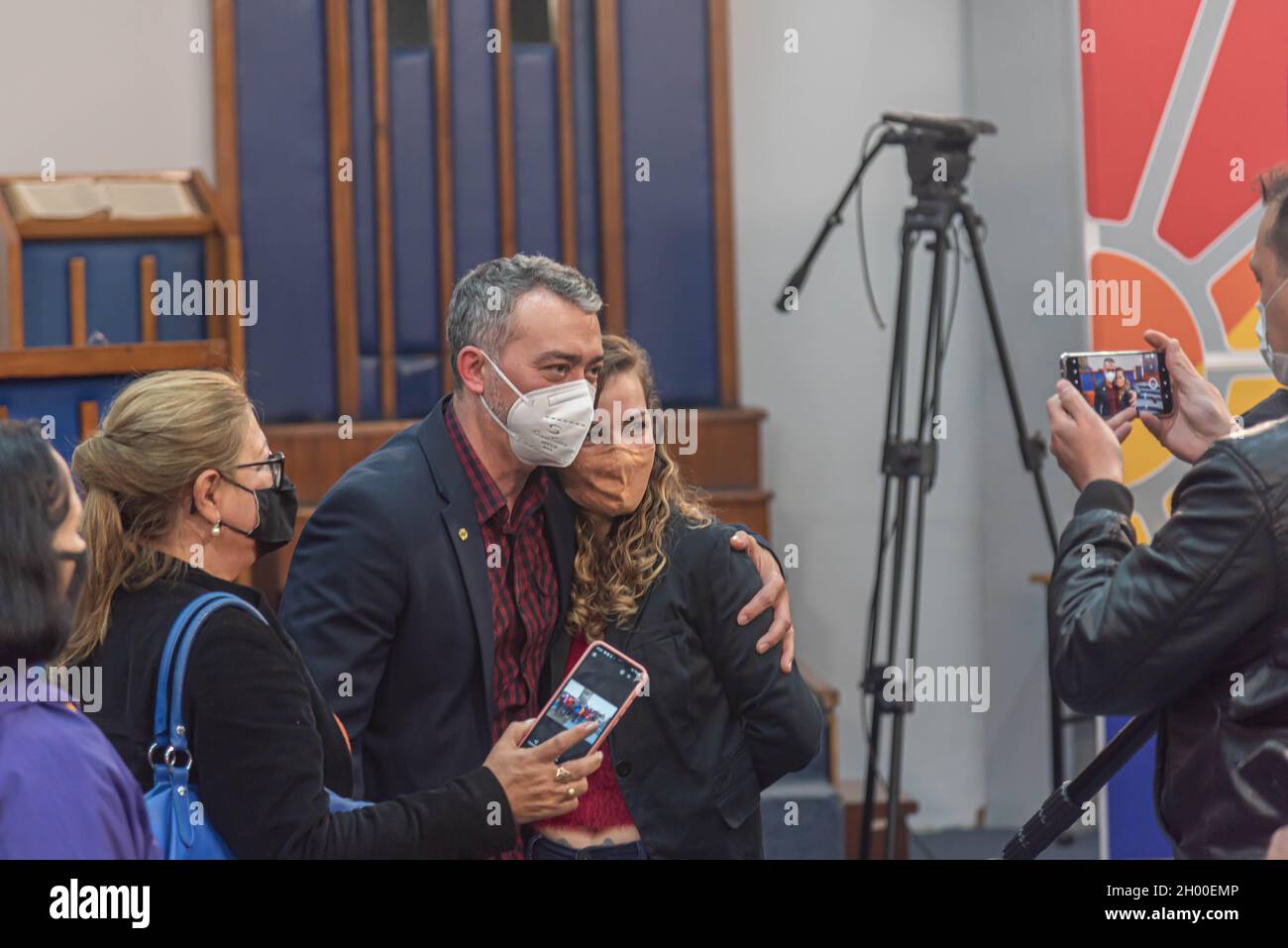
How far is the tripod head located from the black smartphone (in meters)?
1.69

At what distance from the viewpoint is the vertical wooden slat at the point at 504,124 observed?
14.2ft

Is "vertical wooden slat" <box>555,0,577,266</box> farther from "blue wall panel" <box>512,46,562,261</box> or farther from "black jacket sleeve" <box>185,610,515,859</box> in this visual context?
"black jacket sleeve" <box>185,610,515,859</box>

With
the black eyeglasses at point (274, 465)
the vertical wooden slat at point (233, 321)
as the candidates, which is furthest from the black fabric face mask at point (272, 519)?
the vertical wooden slat at point (233, 321)

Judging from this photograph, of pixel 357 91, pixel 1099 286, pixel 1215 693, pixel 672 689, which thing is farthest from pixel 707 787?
pixel 357 91

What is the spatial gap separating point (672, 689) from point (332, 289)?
2.58m

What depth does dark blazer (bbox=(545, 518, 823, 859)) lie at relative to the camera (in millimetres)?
2008

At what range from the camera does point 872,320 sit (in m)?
4.47

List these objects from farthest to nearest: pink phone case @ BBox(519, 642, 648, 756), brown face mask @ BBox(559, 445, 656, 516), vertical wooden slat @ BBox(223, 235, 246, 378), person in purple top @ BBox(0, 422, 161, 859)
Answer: vertical wooden slat @ BBox(223, 235, 246, 378)
brown face mask @ BBox(559, 445, 656, 516)
pink phone case @ BBox(519, 642, 648, 756)
person in purple top @ BBox(0, 422, 161, 859)

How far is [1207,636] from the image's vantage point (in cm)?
152

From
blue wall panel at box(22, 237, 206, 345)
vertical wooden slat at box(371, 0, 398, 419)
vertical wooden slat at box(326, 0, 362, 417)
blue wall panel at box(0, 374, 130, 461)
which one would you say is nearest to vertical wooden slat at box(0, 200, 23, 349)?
blue wall panel at box(22, 237, 206, 345)

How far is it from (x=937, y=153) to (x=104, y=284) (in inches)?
82.8

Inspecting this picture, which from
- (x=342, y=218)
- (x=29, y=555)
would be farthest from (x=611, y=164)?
(x=29, y=555)

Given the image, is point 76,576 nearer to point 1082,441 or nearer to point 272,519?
point 272,519
